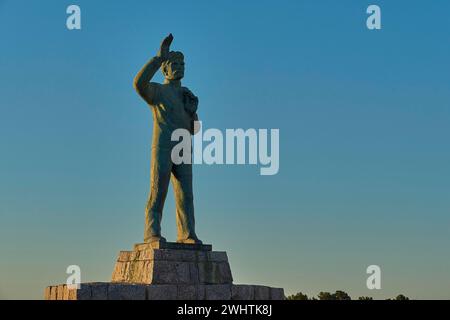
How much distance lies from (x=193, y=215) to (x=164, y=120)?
2.59 meters

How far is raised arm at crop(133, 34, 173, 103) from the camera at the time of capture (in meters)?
20.8

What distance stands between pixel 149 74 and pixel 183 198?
334 centimetres

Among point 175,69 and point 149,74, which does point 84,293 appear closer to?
point 149,74

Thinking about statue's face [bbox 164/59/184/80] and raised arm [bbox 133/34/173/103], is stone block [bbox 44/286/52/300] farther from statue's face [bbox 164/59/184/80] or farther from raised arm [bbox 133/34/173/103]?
statue's face [bbox 164/59/184/80]

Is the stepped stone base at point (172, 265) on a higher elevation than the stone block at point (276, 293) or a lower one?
higher

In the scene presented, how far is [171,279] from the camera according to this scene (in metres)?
19.6

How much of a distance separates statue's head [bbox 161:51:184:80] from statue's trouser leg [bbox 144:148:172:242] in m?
2.02

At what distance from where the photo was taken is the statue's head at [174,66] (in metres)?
21.5

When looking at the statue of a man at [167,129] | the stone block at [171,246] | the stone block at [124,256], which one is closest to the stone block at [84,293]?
the stone block at [171,246]

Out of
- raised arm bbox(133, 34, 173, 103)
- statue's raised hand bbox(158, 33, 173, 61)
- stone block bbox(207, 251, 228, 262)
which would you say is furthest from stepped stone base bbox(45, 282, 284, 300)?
statue's raised hand bbox(158, 33, 173, 61)

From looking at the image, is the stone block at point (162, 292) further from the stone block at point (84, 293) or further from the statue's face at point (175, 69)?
the statue's face at point (175, 69)

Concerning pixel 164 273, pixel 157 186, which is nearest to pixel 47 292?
pixel 164 273
